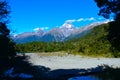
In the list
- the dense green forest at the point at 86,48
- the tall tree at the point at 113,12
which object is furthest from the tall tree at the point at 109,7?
the dense green forest at the point at 86,48

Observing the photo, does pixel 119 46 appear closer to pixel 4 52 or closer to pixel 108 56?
pixel 4 52

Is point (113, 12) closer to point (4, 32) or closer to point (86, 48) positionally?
point (4, 32)

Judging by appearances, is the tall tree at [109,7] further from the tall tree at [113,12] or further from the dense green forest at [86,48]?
the dense green forest at [86,48]

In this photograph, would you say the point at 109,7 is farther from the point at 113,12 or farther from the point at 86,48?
the point at 86,48

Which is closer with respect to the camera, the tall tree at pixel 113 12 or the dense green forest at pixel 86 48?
the tall tree at pixel 113 12

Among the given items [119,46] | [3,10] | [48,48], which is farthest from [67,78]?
[48,48]

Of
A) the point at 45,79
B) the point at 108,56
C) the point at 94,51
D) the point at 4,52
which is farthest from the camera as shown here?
the point at 94,51

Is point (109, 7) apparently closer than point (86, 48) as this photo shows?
Yes

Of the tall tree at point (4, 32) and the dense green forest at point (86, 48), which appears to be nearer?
the tall tree at point (4, 32)

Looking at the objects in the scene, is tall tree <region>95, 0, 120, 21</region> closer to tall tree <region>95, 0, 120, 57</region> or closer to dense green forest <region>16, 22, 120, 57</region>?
tall tree <region>95, 0, 120, 57</region>

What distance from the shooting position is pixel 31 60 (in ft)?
152

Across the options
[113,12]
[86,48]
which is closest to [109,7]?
[113,12]

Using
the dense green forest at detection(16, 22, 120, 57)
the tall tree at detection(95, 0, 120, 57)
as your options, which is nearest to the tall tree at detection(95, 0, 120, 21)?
the tall tree at detection(95, 0, 120, 57)

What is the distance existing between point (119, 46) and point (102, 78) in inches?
197
